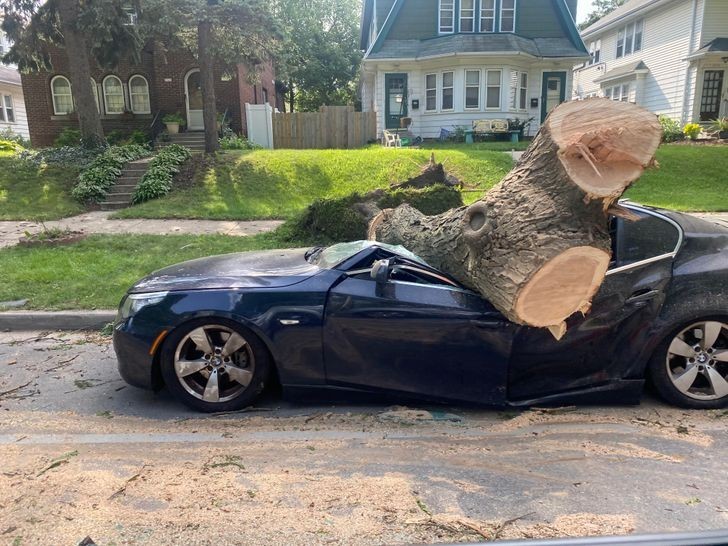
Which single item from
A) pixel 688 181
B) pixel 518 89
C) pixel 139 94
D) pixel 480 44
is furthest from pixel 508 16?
pixel 139 94

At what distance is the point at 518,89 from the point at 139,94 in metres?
15.2

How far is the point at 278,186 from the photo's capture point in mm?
14234

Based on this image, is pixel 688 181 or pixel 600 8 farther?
pixel 600 8

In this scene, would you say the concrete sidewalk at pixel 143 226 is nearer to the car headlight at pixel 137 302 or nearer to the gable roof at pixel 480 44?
the car headlight at pixel 137 302

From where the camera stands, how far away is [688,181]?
14586 mm

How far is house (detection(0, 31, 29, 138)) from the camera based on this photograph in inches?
1315

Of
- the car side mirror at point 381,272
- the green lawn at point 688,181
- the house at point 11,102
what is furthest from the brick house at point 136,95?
the car side mirror at point 381,272

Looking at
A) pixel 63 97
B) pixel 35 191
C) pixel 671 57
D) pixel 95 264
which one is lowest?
pixel 95 264

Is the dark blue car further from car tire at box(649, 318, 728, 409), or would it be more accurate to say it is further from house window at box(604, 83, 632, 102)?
house window at box(604, 83, 632, 102)

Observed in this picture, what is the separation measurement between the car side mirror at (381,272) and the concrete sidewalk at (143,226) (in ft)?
20.9

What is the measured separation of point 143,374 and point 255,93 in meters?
23.9

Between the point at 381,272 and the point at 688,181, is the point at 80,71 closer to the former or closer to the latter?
the point at 381,272

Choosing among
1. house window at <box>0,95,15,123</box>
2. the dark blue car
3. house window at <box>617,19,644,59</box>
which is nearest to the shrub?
house window at <box>617,19,644,59</box>

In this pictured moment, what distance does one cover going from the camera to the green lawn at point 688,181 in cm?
1248
